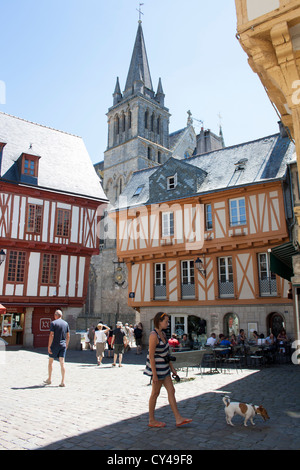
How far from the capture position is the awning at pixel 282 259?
8.35 m

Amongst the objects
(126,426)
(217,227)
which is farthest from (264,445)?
(217,227)

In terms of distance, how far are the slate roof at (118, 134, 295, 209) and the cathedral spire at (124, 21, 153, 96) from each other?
88.0 ft

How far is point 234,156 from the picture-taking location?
18266mm

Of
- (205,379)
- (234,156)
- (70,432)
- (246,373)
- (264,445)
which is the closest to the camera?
(264,445)

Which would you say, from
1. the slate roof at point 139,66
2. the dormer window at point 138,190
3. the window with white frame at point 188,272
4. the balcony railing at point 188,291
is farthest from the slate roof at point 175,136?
the balcony railing at point 188,291

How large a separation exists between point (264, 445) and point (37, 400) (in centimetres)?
373

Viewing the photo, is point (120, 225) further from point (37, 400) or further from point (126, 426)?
point (126, 426)

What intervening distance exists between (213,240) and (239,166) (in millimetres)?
3698

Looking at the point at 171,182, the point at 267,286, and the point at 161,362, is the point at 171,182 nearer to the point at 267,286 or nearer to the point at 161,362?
the point at 267,286

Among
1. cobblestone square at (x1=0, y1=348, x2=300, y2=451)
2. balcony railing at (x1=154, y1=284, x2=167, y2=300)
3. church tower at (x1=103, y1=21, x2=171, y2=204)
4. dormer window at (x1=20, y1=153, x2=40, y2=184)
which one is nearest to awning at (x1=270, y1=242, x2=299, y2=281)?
cobblestone square at (x1=0, y1=348, x2=300, y2=451)

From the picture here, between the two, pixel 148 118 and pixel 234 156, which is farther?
pixel 148 118

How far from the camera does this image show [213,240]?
54.4 ft

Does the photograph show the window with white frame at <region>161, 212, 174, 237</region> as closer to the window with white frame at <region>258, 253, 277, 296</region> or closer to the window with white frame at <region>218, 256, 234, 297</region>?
the window with white frame at <region>218, 256, 234, 297</region>

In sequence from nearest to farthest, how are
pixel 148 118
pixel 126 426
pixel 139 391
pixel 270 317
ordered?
pixel 126 426 < pixel 139 391 < pixel 270 317 < pixel 148 118
